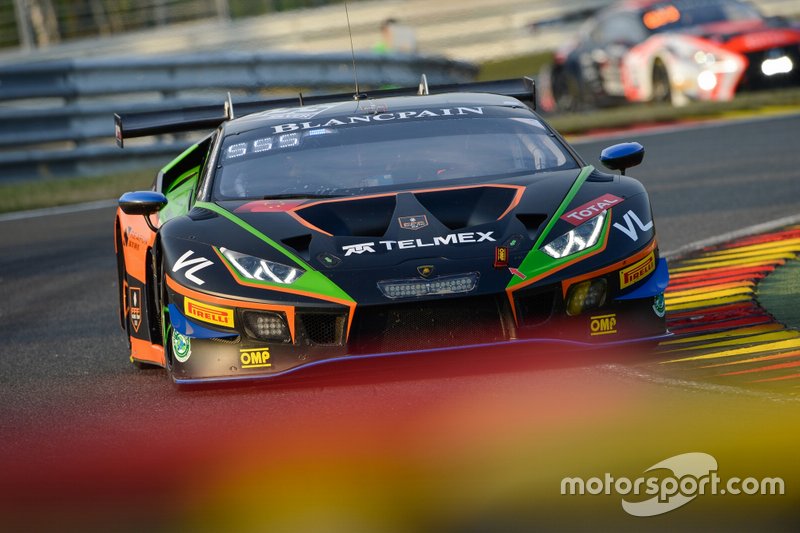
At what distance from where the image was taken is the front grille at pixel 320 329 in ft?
18.8

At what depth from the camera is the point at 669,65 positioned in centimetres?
2033

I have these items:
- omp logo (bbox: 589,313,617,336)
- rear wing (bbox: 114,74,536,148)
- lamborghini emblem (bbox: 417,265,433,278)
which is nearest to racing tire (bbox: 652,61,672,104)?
rear wing (bbox: 114,74,536,148)

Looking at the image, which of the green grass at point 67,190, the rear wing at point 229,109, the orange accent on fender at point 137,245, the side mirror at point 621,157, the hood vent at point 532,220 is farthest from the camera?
the green grass at point 67,190

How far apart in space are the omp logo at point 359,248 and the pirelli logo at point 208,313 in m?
0.47

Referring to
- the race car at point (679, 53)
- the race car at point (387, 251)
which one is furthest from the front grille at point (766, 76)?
the race car at point (387, 251)

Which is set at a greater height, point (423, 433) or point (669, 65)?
point (423, 433)

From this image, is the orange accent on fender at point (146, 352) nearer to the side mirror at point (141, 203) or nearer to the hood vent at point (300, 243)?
the side mirror at point (141, 203)

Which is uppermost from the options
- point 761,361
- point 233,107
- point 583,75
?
point 233,107

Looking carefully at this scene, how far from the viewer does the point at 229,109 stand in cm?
826

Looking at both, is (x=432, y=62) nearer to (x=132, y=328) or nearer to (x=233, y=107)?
(x=233, y=107)

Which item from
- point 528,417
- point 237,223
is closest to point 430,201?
point 237,223

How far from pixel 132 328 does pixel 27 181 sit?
391 inches

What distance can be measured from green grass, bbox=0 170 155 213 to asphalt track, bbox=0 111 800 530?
26.9 ft

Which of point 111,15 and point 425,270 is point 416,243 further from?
point 111,15
